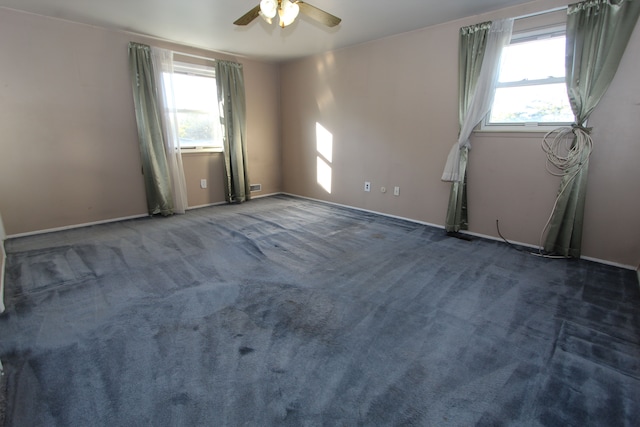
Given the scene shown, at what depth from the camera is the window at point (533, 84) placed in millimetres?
2854

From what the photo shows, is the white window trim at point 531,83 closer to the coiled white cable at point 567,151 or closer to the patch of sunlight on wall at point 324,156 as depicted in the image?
the coiled white cable at point 567,151

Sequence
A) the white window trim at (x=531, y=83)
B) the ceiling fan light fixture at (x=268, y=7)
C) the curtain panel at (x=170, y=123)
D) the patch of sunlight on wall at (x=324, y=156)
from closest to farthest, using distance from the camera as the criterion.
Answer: the ceiling fan light fixture at (x=268, y=7) < the white window trim at (x=531, y=83) < the curtain panel at (x=170, y=123) < the patch of sunlight on wall at (x=324, y=156)

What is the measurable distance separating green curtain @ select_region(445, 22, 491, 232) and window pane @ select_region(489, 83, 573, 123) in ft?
0.99

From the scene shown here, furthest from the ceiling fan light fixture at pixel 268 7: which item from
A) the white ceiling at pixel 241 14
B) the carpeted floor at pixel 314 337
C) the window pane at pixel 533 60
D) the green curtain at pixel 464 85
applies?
the window pane at pixel 533 60

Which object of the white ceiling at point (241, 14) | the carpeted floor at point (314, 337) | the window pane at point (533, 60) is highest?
the white ceiling at point (241, 14)

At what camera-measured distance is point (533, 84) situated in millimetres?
2980

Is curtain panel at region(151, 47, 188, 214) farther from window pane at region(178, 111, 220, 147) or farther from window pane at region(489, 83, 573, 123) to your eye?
window pane at region(489, 83, 573, 123)

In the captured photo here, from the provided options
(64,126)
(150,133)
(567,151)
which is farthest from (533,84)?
(64,126)

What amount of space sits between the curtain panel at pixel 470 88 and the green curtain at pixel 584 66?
581 millimetres

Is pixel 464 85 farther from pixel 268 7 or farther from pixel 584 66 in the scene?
pixel 268 7

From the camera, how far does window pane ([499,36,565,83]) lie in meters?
2.85

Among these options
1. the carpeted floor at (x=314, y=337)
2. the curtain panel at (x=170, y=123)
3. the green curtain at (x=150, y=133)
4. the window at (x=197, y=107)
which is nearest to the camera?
the carpeted floor at (x=314, y=337)

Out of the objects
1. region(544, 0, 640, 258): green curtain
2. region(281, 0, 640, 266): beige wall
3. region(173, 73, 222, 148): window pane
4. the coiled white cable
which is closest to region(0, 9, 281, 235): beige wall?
region(173, 73, 222, 148): window pane

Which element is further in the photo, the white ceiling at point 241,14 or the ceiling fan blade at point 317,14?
the white ceiling at point 241,14
